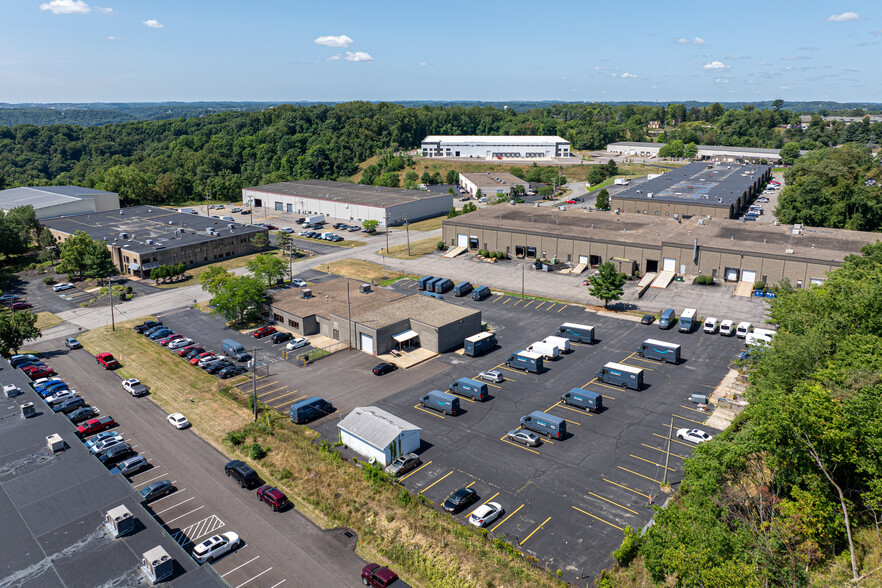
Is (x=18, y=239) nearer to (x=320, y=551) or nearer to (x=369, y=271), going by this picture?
(x=369, y=271)

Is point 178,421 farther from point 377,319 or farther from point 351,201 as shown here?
point 351,201

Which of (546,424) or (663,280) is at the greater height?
(663,280)

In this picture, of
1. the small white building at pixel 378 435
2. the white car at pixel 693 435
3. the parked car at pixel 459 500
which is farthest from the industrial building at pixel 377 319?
the white car at pixel 693 435

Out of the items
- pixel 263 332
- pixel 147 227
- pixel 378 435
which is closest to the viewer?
pixel 378 435

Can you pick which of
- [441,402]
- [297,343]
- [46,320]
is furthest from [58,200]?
[441,402]

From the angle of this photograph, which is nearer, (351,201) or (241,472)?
(241,472)

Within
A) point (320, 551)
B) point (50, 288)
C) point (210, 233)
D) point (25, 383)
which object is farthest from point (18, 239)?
point (320, 551)
